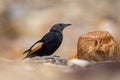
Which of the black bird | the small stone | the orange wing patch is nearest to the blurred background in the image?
the small stone

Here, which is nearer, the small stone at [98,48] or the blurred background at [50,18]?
the small stone at [98,48]

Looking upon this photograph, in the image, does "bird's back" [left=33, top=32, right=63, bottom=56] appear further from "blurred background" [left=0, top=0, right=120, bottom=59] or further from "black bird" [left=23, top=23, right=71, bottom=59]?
"blurred background" [left=0, top=0, right=120, bottom=59]

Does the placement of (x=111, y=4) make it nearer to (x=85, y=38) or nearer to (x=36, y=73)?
(x=85, y=38)

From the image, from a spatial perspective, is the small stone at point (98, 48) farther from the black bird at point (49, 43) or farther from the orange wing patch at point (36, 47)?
the orange wing patch at point (36, 47)

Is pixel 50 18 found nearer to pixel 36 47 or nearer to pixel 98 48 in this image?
pixel 98 48

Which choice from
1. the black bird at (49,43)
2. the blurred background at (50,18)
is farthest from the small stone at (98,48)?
the blurred background at (50,18)

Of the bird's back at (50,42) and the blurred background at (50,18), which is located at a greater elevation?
the blurred background at (50,18)

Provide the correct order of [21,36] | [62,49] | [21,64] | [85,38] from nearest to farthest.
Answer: [21,64], [85,38], [62,49], [21,36]

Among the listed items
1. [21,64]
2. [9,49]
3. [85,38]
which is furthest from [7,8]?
[21,64]
